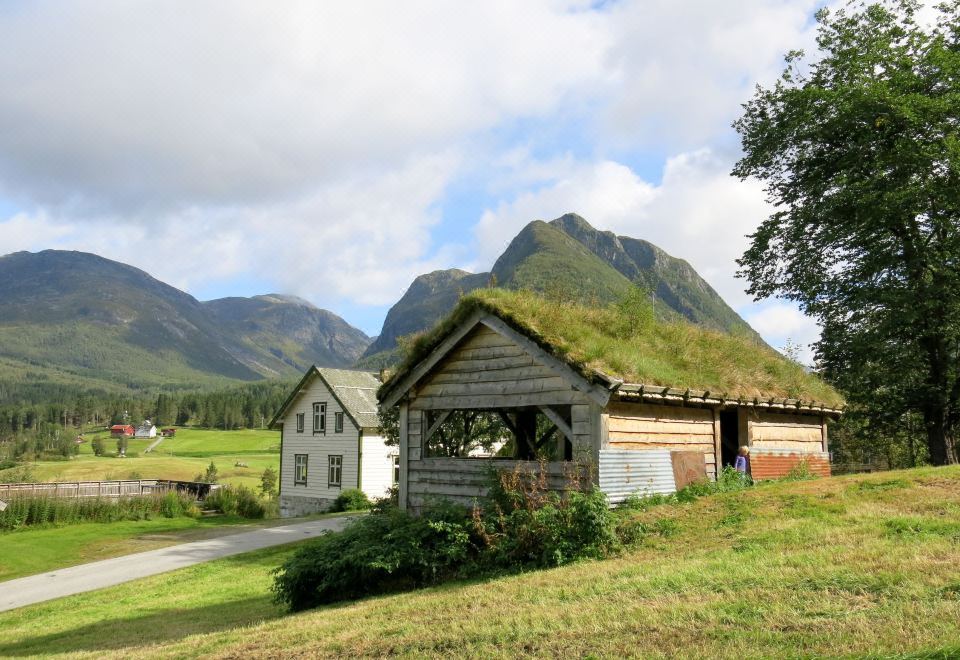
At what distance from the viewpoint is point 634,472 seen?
13.2 m

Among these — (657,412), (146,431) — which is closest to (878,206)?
(657,412)

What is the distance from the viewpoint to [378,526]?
13062mm

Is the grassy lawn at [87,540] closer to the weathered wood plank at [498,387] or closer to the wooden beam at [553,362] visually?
the weathered wood plank at [498,387]

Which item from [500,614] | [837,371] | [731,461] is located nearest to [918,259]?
[837,371]

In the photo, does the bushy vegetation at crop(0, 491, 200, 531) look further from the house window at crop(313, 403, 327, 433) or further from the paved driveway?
the paved driveway

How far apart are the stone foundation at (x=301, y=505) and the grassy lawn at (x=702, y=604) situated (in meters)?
28.5

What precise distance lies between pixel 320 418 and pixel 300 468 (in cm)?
365

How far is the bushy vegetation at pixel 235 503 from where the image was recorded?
41.4m

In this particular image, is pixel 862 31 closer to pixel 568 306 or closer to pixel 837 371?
pixel 837 371

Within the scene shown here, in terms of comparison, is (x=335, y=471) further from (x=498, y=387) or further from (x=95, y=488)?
(x=498, y=387)

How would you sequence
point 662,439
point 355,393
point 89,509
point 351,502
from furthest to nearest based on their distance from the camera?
point 355,393 → point 351,502 → point 89,509 → point 662,439

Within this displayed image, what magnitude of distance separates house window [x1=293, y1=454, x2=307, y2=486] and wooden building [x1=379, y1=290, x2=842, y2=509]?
30.3m

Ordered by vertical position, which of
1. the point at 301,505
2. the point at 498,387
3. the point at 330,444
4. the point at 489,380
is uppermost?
the point at 489,380

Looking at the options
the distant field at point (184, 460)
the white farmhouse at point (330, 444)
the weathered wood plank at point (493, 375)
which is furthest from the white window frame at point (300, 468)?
the weathered wood plank at point (493, 375)
